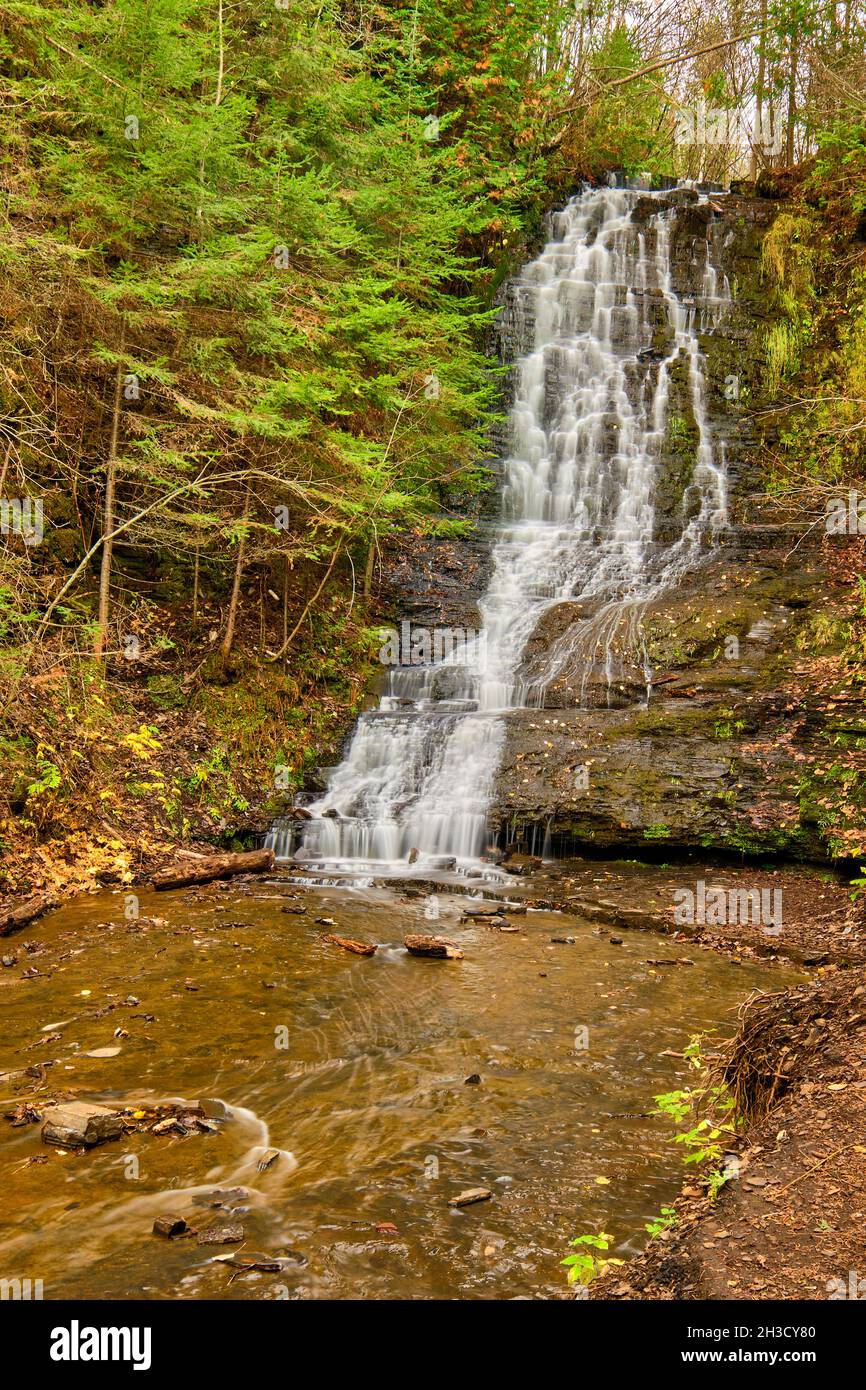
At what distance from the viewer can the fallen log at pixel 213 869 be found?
8.93m

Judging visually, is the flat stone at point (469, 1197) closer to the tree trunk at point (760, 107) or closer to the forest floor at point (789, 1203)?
the forest floor at point (789, 1203)

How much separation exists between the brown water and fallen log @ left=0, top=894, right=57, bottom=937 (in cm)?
16

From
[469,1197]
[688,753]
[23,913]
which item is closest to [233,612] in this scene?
[23,913]

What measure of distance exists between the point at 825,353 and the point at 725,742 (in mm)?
10576

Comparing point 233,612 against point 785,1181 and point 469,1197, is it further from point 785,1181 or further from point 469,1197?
point 785,1181

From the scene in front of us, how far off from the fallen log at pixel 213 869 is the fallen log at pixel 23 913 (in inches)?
46.4

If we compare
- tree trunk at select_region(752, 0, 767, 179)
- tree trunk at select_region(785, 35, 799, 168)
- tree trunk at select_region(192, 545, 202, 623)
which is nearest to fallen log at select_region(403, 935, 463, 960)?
tree trunk at select_region(192, 545, 202, 623)

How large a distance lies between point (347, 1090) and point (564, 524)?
12923 mm

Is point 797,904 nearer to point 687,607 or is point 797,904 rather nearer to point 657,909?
point 657,909

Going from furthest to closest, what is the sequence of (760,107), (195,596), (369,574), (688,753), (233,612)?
(760,107), (369,574), (195,596), (233,612), (688,753)

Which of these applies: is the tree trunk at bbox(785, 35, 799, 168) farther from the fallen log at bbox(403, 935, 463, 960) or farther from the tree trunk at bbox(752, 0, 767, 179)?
the fallen log at bbox(403, 935, 463, 960)

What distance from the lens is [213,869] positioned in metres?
9.31

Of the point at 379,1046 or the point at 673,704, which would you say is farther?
the point at 673,704

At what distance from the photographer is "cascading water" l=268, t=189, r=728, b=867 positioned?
10914mm
